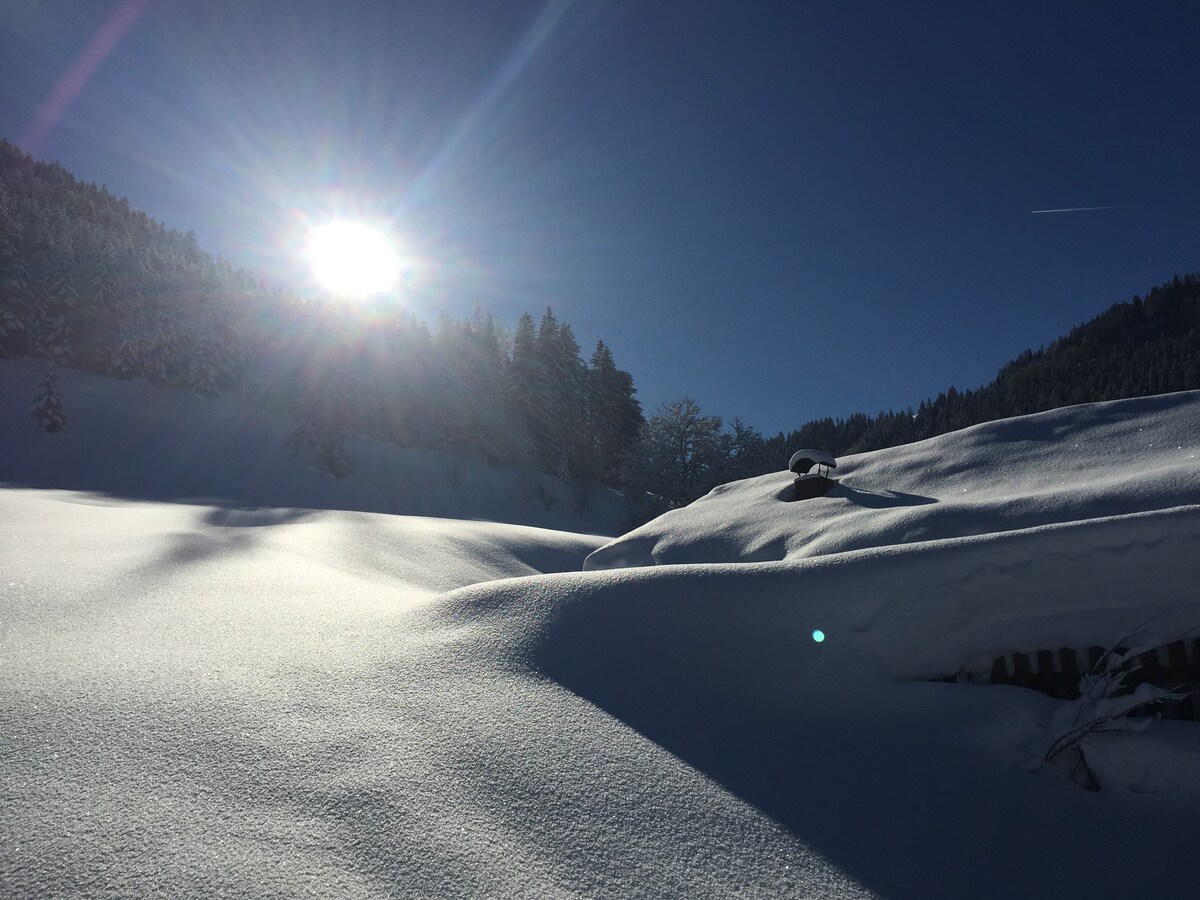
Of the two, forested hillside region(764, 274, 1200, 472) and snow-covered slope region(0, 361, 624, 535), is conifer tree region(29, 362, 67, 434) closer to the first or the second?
snow-covered slope region(0, 361, 624, 535)

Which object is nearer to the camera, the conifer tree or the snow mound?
the snow mound

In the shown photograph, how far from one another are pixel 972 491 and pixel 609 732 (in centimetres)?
645

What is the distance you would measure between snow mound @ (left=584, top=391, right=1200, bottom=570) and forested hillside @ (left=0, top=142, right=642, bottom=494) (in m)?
24.4

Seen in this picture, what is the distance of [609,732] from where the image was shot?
9.02 feet

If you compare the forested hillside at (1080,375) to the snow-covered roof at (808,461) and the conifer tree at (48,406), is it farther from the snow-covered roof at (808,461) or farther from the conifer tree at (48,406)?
the conifer tree at (48,406)

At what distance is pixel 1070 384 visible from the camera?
222ft

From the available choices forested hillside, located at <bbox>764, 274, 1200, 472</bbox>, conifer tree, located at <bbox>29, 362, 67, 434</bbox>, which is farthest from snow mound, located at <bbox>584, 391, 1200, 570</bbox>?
forested hillside, located at <bbox>764, 274, 1200, 472</bbox>

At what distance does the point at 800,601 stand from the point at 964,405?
84993mm

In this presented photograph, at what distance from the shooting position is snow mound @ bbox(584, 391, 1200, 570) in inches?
190

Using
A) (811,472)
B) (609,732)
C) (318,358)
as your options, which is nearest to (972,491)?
(811,472)

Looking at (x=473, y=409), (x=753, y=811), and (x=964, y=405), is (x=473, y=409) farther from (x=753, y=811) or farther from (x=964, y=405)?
(x=964, y=405)

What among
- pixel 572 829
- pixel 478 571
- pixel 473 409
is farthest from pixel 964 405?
pixel 572 829

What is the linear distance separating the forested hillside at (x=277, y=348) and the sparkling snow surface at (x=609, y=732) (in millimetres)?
26545

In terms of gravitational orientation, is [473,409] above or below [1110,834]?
above
